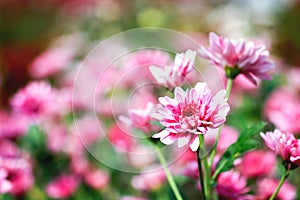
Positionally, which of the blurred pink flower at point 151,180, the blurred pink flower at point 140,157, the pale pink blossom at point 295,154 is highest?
the pale pink blossom at point 295,154

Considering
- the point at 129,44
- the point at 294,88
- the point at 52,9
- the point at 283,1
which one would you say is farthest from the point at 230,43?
the point at 52,9

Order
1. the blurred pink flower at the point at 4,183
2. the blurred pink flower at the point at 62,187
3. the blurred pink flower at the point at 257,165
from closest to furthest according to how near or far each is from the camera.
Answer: the blurred pink flower at the point at 4,183
the blurred pink flower at the point at 257,165
the blurred pink flower at the point at 62,187

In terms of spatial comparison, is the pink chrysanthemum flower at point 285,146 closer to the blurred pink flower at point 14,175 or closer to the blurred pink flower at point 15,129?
the blurred pink flower at point 14,175

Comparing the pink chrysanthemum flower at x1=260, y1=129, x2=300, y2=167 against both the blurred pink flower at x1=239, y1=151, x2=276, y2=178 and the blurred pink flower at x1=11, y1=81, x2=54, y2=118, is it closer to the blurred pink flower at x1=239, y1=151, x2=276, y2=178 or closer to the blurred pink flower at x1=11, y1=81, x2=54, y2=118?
the blurred pink flower at x1=239, y1=151, x2=276, y2=178

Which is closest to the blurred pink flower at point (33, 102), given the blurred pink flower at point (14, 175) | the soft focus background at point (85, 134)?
the soft focus background at point (85, 134)

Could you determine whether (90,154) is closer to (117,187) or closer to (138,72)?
(117,187)

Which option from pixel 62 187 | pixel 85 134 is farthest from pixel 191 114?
pixel 85 134
